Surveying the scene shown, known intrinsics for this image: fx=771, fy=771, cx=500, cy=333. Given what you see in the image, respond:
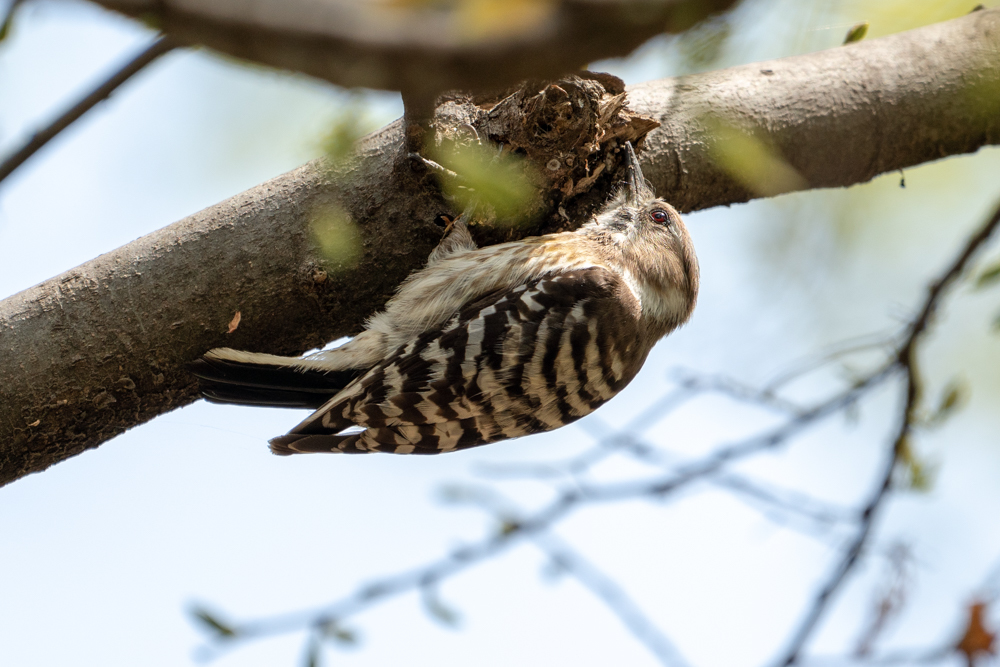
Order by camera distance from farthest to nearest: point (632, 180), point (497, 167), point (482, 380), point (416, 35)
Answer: point (632, 180) → point (482, 380) → point (497, 167) → point (416, 35)

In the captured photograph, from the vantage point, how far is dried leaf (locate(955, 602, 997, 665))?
1881 millimetres

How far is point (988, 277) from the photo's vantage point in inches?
88.8

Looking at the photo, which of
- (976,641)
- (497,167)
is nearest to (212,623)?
(497,167)

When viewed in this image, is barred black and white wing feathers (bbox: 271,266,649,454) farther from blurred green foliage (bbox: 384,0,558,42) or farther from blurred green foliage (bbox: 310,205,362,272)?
blurred green foliage (bbox: 384,0,558,42)

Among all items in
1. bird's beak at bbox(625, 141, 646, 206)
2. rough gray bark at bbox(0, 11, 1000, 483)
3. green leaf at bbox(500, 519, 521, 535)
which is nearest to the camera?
rough gray bark at bbox(0, 11, 1000, 483)

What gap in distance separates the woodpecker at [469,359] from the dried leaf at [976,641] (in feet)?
5.11

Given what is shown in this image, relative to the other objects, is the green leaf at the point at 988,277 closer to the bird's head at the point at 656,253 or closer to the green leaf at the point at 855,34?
the bird's head at the point at 656,253

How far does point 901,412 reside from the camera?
265 cm

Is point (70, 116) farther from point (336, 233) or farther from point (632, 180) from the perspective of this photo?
point (632, 180)

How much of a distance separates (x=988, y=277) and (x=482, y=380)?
1.69 metres

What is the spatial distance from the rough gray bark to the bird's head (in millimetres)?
173

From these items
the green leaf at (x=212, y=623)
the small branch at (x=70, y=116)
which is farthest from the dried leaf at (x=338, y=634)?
the small branch at (x=70, y=116)

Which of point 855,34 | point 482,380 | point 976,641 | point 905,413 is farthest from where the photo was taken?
point 855,34

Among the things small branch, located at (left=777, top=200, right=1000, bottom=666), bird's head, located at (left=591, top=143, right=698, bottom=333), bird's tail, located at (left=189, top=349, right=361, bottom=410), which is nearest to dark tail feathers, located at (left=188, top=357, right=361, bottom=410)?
bird's tail, located at (left=189, top=349, right=361, bottom=410)
